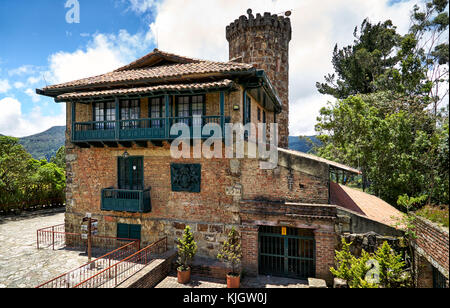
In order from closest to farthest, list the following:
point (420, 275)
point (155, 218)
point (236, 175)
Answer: point (420, 275)
point (236, 175)
point (155, 218)

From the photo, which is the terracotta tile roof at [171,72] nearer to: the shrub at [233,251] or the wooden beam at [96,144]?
the wooden beam at [96,144]

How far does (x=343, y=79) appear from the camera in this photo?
31.2m

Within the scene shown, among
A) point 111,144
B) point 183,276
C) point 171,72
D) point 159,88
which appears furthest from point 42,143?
point 183,276

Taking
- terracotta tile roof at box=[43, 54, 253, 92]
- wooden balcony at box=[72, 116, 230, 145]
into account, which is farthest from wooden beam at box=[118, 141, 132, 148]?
terracotta tile roof at box=[43, 54, 253, 92]

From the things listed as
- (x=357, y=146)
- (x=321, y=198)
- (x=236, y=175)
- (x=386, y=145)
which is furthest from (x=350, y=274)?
(x=357, y=146)

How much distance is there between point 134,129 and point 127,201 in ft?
11.4

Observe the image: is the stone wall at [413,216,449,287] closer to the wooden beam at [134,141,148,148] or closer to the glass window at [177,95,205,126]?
the glass window at [177,95,205,126]

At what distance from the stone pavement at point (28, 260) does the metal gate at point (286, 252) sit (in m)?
7.97

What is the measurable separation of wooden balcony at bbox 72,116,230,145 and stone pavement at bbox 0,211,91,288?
218 inches

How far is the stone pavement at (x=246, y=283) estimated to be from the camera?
9781 mm

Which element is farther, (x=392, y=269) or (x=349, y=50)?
(x=349, y=50)

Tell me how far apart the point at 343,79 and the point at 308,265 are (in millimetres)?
27654

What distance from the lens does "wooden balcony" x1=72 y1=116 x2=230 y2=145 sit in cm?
1103
